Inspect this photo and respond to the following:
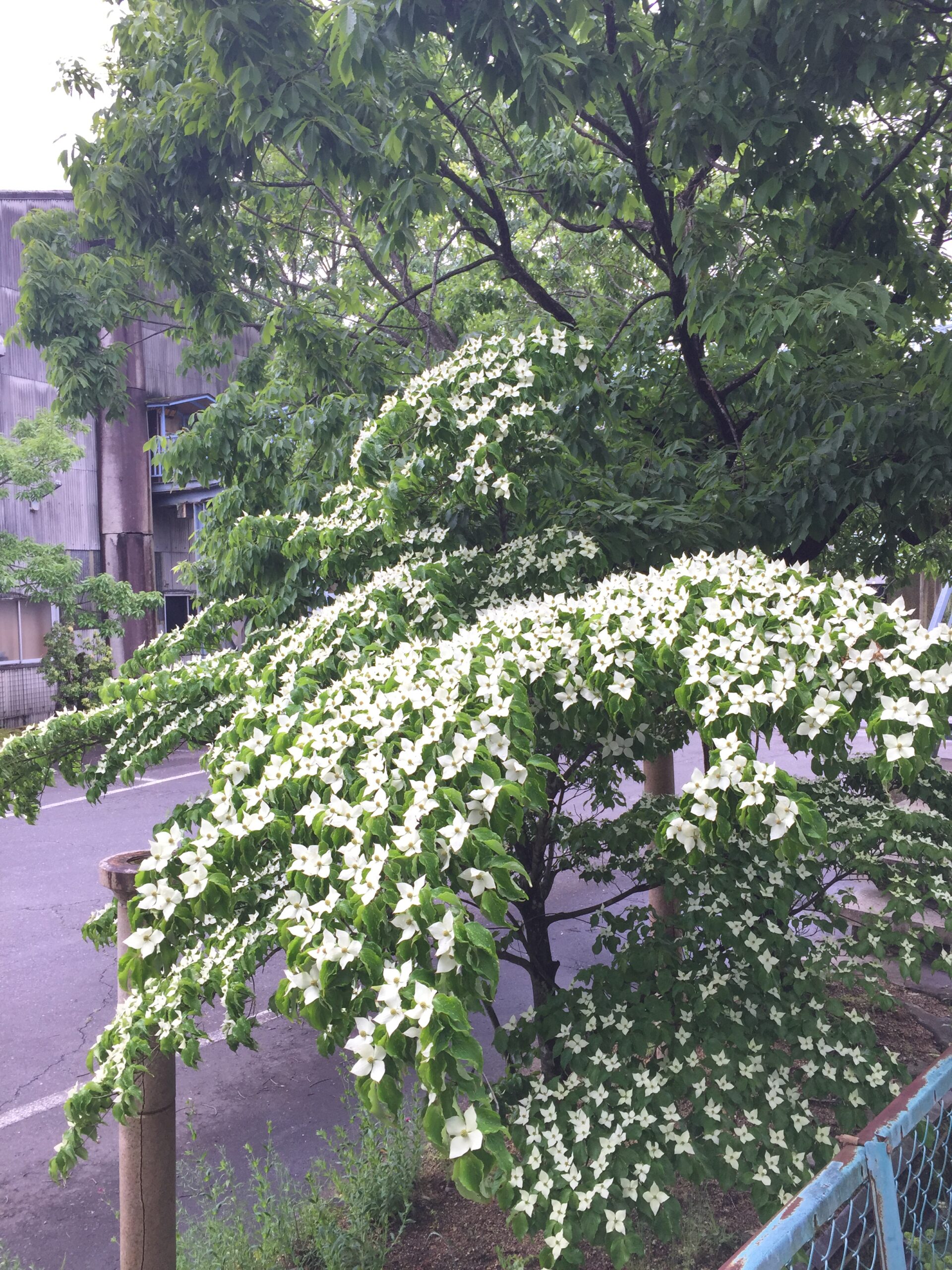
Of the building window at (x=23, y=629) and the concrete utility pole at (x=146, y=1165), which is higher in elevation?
the building window at (x=23, y=629)

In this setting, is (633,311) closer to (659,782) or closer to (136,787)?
(659,782)

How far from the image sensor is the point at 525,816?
128 inches

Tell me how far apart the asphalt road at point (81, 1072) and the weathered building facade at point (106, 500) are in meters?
8.99

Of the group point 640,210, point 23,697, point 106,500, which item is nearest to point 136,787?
point 23,697

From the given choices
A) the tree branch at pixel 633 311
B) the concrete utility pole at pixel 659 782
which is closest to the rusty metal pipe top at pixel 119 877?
the concrete utility pole at pixel 659 782

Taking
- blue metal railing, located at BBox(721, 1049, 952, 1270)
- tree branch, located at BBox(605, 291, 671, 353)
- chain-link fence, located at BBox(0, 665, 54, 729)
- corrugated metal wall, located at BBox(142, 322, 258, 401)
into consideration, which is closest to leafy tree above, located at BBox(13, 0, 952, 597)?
tree branch, located at BBox(605, 291, 671, 353)

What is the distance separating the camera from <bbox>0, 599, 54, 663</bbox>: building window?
54.8 feet

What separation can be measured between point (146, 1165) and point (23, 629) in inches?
636

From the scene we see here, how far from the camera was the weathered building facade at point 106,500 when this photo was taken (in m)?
16.6

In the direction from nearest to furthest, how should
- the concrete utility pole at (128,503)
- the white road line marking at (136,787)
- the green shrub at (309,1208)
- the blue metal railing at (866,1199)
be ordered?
the blue metal railing at (866,1199)
the green shrub at (309,1208)
the white road line marking at (136,787)
the concrete utility pole at (128,503)

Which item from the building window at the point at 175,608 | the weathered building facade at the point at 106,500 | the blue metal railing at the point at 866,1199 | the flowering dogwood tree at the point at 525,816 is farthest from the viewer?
the building window at the point at 175,608

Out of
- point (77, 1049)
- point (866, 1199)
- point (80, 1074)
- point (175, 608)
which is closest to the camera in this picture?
point (866, 1199)

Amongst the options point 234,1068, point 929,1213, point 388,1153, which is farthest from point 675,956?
point 234,1068

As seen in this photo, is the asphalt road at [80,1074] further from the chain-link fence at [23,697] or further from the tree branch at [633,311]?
the chain-link fence at [23,697]
